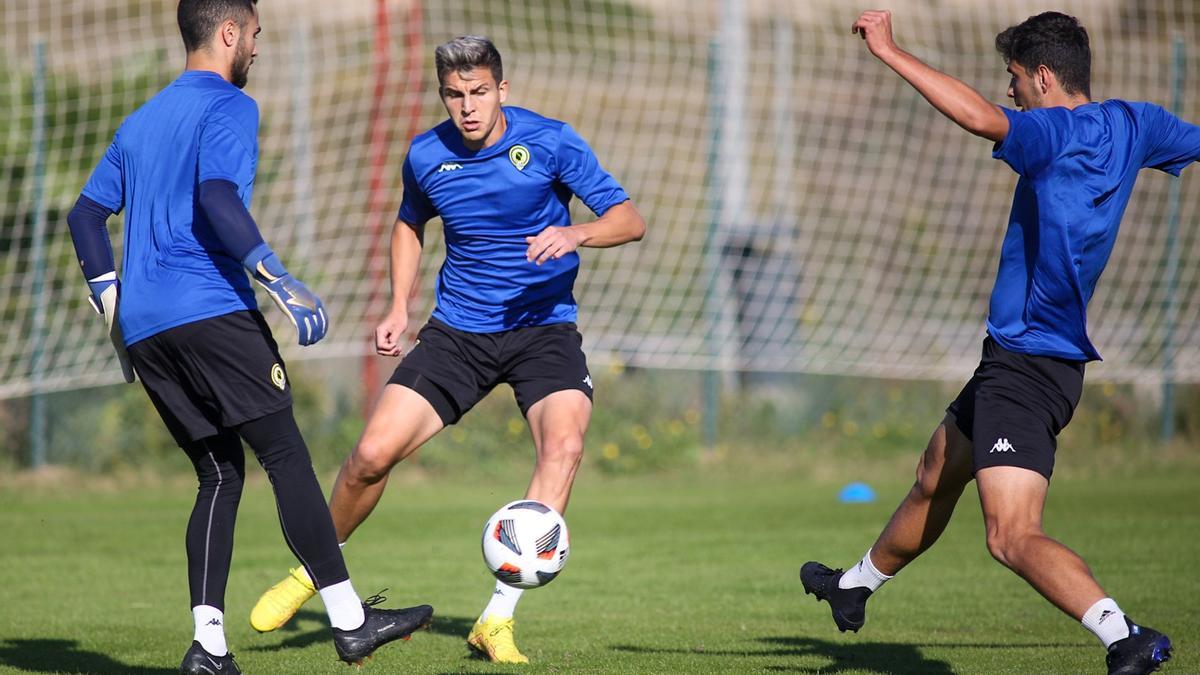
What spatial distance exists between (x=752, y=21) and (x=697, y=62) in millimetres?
5139

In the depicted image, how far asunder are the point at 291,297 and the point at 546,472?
161cm

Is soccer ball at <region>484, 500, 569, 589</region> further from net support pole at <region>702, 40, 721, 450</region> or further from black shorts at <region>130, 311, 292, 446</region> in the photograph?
net support pole at <region>702, 40, 721, 450</region>

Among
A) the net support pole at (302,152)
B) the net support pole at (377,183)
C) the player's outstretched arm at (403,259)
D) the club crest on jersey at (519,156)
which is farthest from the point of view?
the net support pole at (302,152)

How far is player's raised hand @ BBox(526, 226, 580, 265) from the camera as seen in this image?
5035 millimetres

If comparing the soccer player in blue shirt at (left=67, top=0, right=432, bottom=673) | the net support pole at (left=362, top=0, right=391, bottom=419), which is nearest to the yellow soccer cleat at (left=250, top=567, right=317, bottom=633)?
the soccer player in blue shirt at (left=67, top=0, right=432, bottom=673)

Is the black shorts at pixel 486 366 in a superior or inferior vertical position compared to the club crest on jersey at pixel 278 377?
inferior

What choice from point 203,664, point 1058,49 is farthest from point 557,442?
point 1058,49

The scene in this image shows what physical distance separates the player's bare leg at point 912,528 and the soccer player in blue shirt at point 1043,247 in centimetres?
13

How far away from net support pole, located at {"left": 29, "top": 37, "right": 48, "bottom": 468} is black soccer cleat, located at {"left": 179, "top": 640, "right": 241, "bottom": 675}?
7878mm

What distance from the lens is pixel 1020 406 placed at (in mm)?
4711

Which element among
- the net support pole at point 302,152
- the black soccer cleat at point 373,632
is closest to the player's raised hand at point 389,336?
the black soccer cleat at point 373,632

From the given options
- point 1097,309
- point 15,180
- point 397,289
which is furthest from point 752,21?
point 397,289

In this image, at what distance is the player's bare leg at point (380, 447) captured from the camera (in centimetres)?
580

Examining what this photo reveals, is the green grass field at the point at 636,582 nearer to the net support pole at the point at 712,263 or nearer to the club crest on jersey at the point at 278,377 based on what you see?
the net support pole at the point at 712,263
